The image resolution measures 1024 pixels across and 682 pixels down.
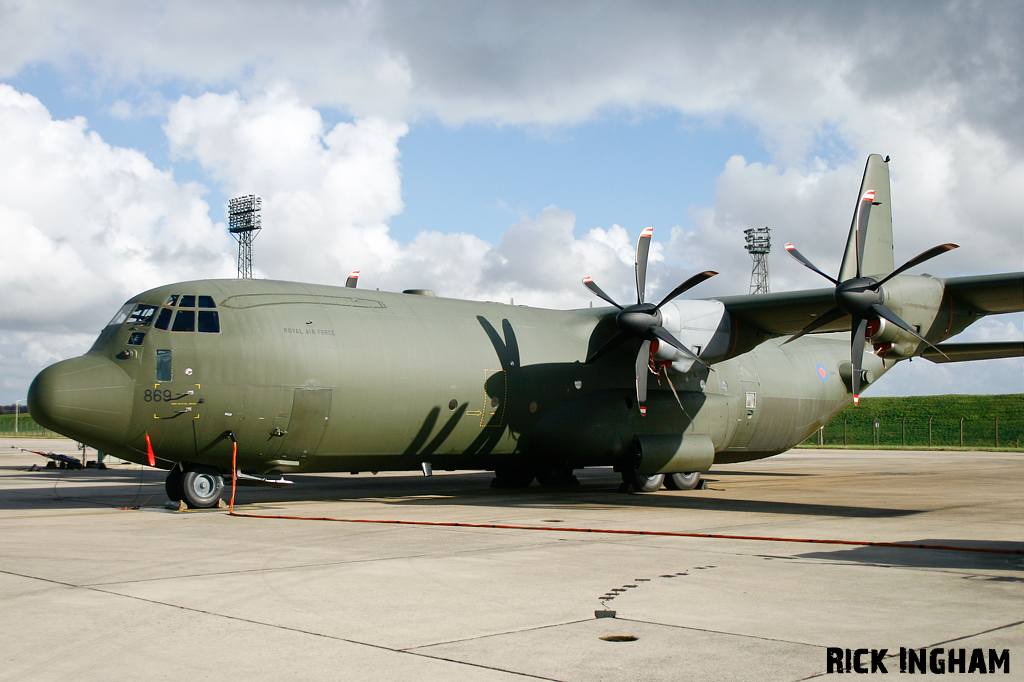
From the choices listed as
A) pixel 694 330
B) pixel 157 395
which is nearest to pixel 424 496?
pixel 157 395

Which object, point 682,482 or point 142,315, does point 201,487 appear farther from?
point 682,482

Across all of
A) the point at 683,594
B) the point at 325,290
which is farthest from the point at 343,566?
the point at 325,290

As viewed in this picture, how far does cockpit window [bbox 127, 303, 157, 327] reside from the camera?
16141mm

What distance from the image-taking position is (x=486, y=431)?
1945cm

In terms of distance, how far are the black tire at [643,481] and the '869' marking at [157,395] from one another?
10750 millimetres

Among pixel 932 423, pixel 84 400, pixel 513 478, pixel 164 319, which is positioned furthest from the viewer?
pixel 932 423

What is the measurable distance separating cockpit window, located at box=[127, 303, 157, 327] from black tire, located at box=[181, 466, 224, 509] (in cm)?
292

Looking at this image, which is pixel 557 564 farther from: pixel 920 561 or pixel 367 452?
pixel 367 452

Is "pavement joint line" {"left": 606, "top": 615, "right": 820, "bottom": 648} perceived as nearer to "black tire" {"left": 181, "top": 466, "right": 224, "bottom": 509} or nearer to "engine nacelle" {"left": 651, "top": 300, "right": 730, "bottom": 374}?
"black tire" {"left": 181, "top": 466, "right": 224, "bottom": 509}

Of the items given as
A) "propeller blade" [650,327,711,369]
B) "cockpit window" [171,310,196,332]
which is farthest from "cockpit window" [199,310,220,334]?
"propeller blade" [650,327,711,369]

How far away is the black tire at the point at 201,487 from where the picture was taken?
16547 millimetres

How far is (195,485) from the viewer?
54.6 feet

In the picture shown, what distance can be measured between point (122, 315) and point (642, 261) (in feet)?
36.0

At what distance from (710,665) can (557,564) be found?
439cm
